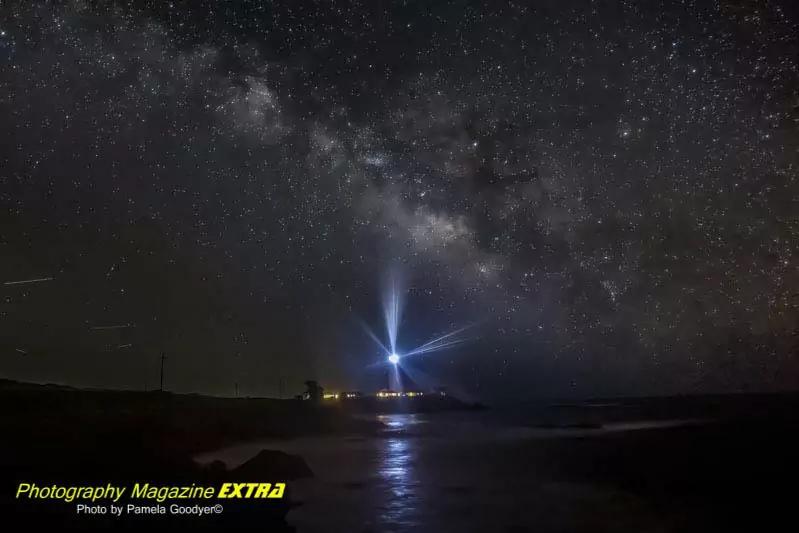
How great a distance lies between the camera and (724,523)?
91.4 feet

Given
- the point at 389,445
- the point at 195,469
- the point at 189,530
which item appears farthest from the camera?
the point at 389,445

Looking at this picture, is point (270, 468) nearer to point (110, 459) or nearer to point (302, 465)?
point (302, 465)

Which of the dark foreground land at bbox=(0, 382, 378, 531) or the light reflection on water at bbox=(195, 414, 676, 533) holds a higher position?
the dark foreground land at bbox=(0, 382, 378, 531)

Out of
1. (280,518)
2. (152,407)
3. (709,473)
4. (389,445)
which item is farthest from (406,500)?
(152,407)

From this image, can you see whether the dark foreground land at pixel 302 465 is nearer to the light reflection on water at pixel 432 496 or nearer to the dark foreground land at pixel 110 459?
the dark foreground land at pixel 110 459

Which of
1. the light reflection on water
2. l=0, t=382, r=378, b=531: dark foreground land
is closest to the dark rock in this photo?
l=0, t=382, r=378, b=531: dark foreground land

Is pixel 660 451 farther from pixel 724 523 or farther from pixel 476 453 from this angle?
pixel 724 523

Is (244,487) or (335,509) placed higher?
(244,487)

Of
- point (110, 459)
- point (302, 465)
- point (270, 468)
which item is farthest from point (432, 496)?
point (110, 459)

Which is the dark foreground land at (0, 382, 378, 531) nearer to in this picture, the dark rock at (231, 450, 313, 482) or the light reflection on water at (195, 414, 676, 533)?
the dark rock at (231, 450, 313, 482)

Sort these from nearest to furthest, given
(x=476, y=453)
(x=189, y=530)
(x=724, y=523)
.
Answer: (x=189, y=530) → (x=724, y=523) → (x=476, y=453)

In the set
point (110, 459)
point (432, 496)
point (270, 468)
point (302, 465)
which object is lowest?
point (432, 496)

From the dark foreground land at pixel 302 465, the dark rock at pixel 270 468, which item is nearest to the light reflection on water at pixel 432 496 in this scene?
the dark foreground land at pixel 302 465

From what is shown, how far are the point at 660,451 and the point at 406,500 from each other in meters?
44.3
